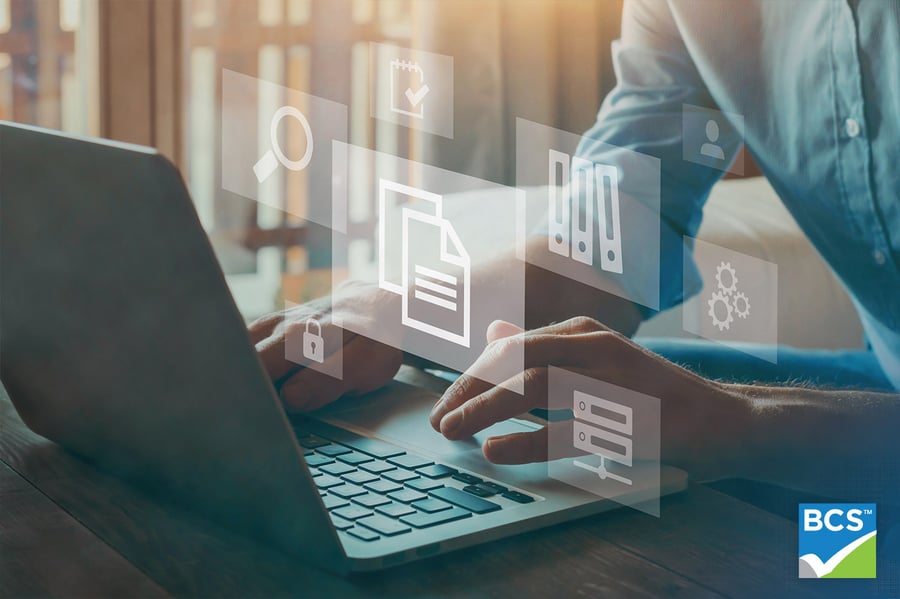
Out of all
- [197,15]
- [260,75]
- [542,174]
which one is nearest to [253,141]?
[260,75]

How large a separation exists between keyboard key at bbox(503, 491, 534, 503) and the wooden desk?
0.06 ft

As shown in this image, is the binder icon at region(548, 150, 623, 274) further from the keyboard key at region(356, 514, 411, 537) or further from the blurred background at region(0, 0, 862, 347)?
the blurred background at region(0, 0, 862, 347)

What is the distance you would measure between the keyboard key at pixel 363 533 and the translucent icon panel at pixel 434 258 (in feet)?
0.47

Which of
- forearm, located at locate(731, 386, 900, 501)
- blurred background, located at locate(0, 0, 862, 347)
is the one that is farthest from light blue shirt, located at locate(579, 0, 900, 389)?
blurred background, located at locate(0, 0, 862, 347)

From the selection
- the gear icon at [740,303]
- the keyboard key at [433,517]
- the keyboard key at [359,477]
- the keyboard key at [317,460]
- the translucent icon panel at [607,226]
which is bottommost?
the gear icon at [740,303]

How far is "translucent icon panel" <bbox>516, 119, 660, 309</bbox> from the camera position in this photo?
33.1 inches

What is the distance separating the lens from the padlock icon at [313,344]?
64 centimetres

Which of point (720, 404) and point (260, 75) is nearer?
point (720, 404)

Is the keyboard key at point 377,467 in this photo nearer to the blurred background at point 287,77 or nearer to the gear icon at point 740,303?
the gear icon at point 740,303

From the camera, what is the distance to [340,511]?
0.42 meters

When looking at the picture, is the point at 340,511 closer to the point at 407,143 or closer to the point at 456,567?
the point at 456,567

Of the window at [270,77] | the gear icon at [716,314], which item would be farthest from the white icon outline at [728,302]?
the window at [270,77]

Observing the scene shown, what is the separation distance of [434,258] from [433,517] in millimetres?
1145

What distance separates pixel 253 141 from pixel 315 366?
2.62 m
